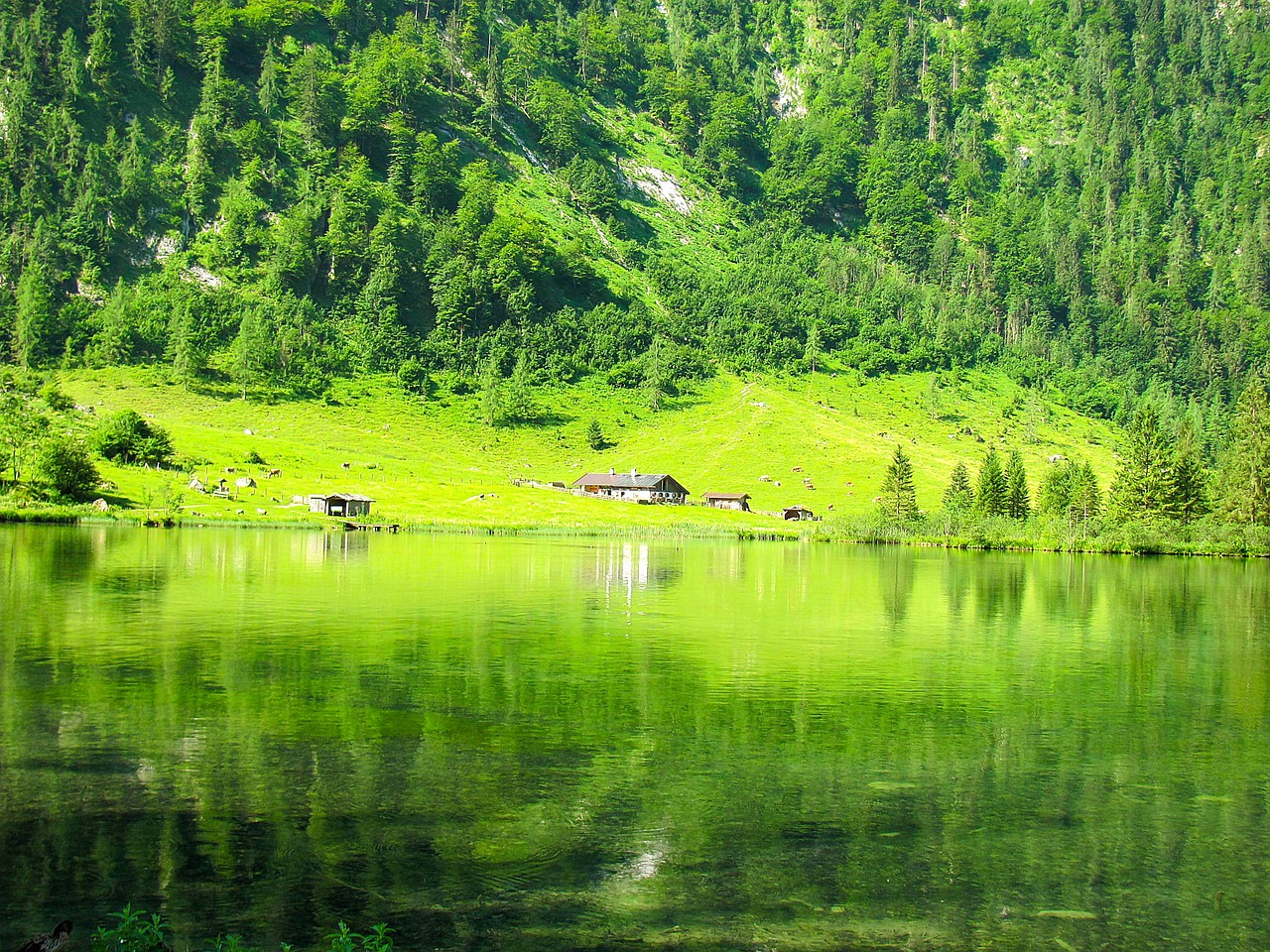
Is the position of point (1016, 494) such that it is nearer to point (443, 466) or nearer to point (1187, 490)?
point (1187, 490)

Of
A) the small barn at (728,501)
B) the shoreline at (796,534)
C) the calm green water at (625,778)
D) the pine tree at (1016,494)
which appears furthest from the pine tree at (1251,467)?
the calm green water at (625,778)

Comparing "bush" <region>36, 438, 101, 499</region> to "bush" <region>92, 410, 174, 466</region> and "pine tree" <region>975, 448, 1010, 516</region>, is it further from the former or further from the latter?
"pine tree" <region>975, 448, 1010, 516</region>

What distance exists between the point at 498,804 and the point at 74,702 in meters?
13.3

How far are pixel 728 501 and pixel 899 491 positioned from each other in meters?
30.5

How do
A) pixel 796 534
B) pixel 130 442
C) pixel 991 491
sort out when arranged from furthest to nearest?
pixel 991 491, pixel 796 534, pixel 130 442

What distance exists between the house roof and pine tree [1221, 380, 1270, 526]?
84425 mm

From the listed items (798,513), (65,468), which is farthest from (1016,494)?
(65,468)

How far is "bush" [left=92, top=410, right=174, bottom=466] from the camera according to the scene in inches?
5098

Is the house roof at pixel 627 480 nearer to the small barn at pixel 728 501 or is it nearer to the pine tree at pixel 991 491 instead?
the small barn at pixel 728 501

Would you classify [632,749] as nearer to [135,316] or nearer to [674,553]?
[674,553]

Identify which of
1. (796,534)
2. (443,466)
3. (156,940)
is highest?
(443,466)

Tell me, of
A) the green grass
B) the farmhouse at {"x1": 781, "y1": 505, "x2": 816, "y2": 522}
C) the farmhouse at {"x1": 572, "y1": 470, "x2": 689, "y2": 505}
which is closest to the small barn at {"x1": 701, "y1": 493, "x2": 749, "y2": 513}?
the green grass

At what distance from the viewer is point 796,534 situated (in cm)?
14475

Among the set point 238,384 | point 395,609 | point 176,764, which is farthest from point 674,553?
point 238,384
